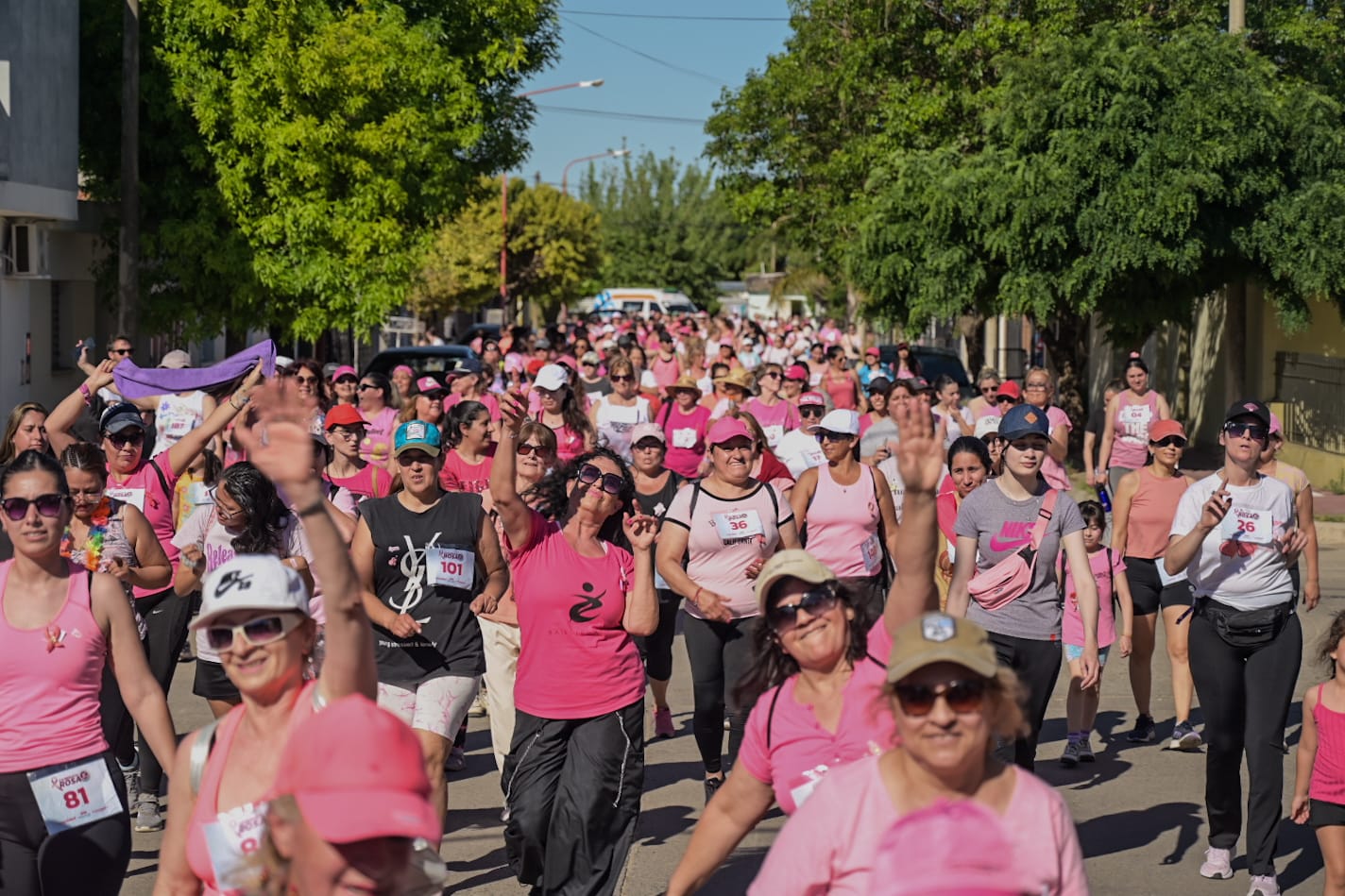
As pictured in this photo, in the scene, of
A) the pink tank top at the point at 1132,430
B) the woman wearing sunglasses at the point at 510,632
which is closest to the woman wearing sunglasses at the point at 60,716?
the woman wearing sunglasses at the point at 510,632

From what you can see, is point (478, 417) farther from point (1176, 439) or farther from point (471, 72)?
point (471, 72)

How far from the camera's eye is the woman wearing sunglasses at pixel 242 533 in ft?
23.1

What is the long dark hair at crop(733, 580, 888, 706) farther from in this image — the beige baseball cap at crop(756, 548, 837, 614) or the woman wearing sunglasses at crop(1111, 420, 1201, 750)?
the woman wearing sunglasses at crop(1111, 420, 1201, 750)

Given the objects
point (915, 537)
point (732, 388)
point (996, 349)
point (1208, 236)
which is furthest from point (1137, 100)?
point (996, 349)

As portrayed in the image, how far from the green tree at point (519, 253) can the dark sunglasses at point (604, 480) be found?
43425mm

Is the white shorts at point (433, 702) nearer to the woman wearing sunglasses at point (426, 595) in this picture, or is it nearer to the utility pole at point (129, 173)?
the woman wearing sunglasses at point (426, 595)

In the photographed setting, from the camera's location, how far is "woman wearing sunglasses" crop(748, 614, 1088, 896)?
3.24 metres

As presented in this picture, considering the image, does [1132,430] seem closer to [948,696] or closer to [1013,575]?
[1013,575]

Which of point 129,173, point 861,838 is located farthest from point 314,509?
point 129,173

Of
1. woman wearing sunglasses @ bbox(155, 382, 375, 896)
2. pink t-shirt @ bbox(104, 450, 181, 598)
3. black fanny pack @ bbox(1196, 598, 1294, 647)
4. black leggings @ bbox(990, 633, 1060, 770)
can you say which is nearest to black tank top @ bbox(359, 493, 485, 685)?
pink t-shirt @ bbox(104, 450, 181, 598)

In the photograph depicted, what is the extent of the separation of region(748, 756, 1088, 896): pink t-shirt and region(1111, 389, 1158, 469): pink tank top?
11338 mm

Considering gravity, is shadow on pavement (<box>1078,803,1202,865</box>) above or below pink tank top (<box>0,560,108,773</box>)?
below

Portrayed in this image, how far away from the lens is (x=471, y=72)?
1077 inches

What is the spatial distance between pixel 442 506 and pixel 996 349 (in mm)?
39876
